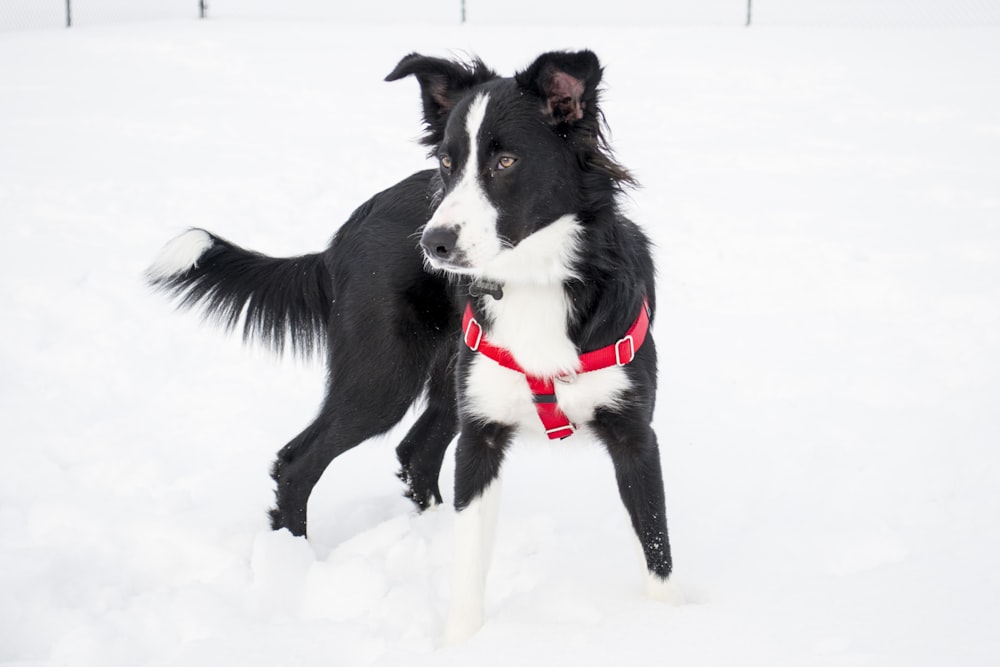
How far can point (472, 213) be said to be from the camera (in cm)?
272

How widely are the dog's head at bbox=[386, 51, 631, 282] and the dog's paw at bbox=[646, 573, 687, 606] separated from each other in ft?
3.47

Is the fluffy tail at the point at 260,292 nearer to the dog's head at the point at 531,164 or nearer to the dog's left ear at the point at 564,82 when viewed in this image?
the dog's head at the point at 531,164

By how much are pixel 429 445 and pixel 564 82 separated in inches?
72.1

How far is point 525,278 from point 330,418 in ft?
3.83

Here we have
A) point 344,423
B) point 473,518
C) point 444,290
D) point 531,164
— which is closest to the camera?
point 531,164

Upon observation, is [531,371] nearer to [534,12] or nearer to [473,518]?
[473,518]

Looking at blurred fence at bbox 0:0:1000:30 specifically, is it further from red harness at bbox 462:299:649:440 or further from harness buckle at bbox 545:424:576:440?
harness buckle at bbox 545:424:576:440

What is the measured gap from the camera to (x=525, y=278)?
3.01m

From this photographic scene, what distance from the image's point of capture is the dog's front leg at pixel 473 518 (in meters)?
2.90

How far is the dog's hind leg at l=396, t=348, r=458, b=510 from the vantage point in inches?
157

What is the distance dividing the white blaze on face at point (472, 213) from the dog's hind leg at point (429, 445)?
4.20ft

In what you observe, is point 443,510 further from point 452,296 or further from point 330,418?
point 452,296

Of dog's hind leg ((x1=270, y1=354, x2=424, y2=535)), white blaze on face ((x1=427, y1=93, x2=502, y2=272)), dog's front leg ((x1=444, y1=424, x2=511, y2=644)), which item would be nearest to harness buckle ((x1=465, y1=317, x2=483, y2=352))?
dog's front leg ((x1=444, y1=424, x2=511, y2=644))

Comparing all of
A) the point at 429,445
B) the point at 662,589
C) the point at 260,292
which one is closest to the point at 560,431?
the point at 662,589
